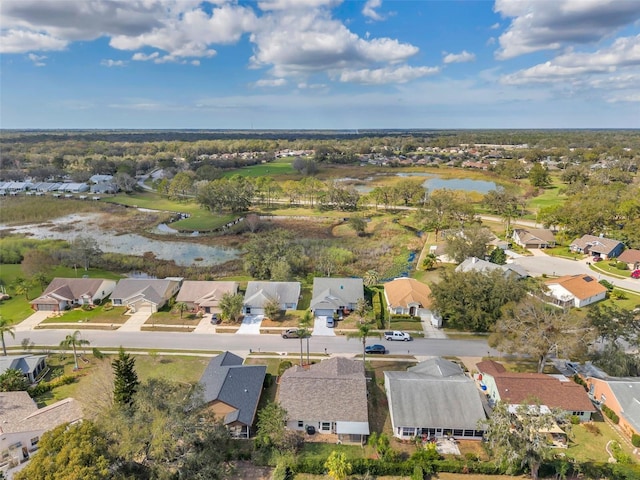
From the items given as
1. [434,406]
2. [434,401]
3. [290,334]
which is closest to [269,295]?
[290,334]

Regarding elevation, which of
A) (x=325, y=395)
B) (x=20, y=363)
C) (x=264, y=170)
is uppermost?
(x=264, y=170)

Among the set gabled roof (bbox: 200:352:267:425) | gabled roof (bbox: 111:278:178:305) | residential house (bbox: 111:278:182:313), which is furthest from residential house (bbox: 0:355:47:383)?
gabled roof (bbox: 200:352:267:425)

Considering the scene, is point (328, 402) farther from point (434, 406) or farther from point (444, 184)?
point (444, 184)

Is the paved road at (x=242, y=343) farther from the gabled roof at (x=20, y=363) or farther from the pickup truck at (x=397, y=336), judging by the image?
the gabled roof at (x=20, y=363)

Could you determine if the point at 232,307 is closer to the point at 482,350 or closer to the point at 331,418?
the point at 331,418

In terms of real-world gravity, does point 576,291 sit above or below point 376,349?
above

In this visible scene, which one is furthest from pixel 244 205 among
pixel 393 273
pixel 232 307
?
pixel 232 307

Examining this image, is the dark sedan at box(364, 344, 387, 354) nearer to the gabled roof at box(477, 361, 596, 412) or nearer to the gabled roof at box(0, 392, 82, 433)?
the gabled roof at box(477, 361, 596, 412)
